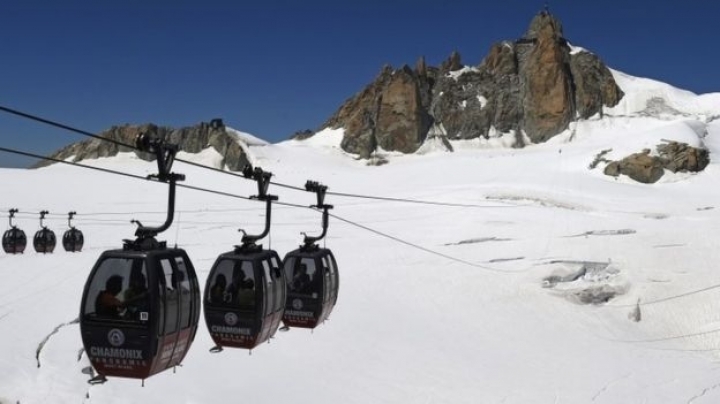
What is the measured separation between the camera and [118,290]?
32.5 ft

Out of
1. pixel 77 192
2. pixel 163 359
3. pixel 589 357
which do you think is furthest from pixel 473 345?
pixel 77 192

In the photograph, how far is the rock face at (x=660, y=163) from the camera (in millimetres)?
57938

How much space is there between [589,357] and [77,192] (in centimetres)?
4758

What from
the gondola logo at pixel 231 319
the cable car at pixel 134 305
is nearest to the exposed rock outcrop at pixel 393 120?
the gondola logo at pixel 231 319

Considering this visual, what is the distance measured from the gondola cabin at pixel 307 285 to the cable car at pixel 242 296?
249cm

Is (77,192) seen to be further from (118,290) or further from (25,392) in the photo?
(118,290)

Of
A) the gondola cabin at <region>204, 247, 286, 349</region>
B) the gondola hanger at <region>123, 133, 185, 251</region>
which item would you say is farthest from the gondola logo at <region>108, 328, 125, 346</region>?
the gondola cabin at <region>204, 247, 286, 349</region>

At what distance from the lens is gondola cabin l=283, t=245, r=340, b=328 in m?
14.9

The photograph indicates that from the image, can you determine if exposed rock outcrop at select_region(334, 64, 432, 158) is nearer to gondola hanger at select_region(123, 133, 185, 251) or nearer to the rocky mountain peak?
the rocky mountain peak

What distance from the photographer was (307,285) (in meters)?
15.0

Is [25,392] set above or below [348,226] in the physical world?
below

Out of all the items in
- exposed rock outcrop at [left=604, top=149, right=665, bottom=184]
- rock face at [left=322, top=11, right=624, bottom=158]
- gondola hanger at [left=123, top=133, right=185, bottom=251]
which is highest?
rock face at [left=322, top=11, right=624, bottom=158]

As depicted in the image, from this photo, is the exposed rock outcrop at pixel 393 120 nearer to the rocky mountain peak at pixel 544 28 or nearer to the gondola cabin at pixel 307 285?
the rocky mountain peak at pixel 544 28

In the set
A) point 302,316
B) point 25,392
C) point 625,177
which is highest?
point 625,177
